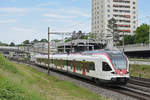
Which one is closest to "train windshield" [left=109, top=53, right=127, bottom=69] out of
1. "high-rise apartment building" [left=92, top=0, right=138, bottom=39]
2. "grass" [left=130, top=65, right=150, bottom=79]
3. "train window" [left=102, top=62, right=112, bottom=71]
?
"train window" [left=102, top=62, right=112, bottom=71]

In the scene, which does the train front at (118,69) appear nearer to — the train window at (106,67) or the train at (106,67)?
the train at (106,67)

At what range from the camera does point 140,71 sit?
36.1 m

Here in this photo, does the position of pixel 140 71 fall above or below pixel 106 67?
below

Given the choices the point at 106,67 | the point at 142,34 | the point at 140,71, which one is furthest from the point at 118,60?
the point at 142,34

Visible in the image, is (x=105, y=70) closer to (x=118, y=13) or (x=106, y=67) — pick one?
(x=106, y=67)

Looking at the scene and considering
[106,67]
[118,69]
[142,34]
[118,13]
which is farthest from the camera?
[118,13]

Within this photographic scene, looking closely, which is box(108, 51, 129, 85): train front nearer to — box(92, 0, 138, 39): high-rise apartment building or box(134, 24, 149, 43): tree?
box(134, 24, 149, 43): tree

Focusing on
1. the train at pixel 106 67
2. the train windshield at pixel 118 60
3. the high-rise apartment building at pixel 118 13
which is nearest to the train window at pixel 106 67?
the train at pixel 106 67

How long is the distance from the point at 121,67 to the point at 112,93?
265 cm

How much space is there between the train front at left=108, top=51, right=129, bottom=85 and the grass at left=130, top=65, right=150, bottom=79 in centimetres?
1306

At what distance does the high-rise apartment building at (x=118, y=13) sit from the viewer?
114 m

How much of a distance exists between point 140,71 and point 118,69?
1719 centimetres

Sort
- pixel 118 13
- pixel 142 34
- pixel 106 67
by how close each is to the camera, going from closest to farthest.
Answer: pixel 106 67 < pixel 142 34 < pixel 118 13

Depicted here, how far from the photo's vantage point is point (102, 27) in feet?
371
